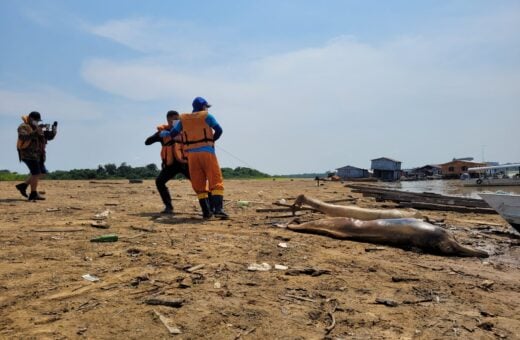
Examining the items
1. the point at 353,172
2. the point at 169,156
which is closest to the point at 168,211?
the point at 169,156

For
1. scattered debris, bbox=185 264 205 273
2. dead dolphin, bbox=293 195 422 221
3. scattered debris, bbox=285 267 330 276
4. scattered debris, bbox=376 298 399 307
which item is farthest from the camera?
dead dolphin, bbox=293 195 422 221

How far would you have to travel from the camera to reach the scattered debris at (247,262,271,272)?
14.6 ft

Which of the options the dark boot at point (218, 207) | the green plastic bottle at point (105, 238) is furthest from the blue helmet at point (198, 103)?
the green plastic bottle at point (105, 238)

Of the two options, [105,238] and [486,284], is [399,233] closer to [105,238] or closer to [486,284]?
[486,284]

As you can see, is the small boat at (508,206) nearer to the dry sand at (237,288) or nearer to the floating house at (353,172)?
the dry sand at (237,288)

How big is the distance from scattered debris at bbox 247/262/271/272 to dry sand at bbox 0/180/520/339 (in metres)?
0.09

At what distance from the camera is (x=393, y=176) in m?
71.0

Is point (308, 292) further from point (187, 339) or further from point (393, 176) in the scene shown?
point (393, 176)

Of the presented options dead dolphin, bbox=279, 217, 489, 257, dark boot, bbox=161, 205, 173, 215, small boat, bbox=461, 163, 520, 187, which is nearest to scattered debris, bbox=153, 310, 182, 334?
dead dolphin, bbox=279, 217, 489, 257

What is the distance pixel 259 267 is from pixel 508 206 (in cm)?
574

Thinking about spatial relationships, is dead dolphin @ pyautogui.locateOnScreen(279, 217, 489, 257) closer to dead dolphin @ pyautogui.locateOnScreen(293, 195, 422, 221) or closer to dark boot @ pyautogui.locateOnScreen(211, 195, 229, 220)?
dead dolphin @ pyautogui.locateOnScreen(293, 195, 422, 221)

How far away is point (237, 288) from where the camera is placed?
389 cm

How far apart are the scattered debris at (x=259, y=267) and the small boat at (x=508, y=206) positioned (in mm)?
5521

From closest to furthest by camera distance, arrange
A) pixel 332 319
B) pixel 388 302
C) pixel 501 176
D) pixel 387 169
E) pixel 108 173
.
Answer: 1. pixel 332 319
2. pixel 388 302
3. pixel 108 173
4. pixel 501 176
5. pixel 387 169
